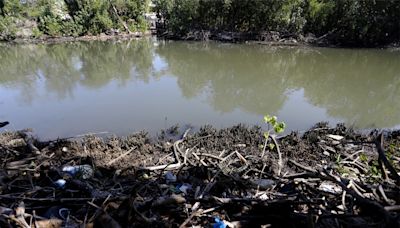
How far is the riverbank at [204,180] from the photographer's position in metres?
1.90

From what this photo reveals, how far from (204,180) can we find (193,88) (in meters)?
4.76

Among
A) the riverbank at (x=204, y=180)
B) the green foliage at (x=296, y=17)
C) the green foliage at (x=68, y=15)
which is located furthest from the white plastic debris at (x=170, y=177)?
the green foliage at (x=68, y=15)

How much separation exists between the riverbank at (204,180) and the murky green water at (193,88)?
1.00 meters

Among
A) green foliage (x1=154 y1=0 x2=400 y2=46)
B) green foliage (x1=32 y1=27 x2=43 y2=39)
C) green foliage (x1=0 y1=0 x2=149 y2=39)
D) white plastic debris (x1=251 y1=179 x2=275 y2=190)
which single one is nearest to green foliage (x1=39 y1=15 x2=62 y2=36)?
green foliage (x1=0 y1=0 x2=149 y2=39)

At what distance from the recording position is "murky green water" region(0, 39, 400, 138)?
5738mm

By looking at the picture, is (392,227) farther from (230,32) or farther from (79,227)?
(230,32)

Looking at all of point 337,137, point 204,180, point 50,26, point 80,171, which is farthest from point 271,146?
point 50,26

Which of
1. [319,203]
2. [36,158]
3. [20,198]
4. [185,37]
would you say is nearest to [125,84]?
[36,158]

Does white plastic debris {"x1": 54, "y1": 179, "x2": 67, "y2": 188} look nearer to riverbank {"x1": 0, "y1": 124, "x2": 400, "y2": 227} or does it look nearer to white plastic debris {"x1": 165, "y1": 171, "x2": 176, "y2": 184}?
riverbank {"x1": 0, "y1": 124, "x2": 400, "y2": 227}

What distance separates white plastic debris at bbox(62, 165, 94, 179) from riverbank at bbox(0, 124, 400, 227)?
0.5 inches

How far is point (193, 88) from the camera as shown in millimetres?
7637

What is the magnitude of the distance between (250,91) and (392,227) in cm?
603

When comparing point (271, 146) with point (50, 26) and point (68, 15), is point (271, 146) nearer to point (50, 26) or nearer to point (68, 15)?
point (50, 26)

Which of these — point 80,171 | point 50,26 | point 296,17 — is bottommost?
point 80,171
